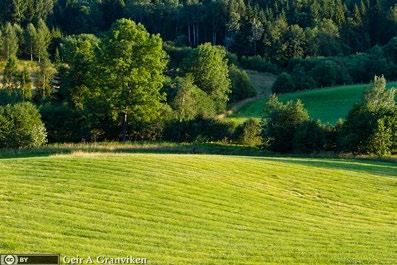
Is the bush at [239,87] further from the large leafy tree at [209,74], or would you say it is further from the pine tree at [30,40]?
the pine tree at [30,40]

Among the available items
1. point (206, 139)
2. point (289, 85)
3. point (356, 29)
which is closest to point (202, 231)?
point (206, 139)

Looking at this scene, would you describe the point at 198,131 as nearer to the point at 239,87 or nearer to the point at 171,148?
the point at 171,148

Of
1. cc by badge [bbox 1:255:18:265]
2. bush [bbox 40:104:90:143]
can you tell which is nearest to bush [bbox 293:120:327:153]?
bush [bbox 40:104:90:143]

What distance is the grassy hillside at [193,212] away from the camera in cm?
1788

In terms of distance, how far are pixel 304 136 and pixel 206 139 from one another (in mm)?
12081

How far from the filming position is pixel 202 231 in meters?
20.6

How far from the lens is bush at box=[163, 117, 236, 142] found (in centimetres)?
6062

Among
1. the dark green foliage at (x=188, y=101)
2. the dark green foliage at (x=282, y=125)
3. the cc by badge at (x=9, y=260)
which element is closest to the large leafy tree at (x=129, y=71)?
the dark green foliage at (x=188, y=101)

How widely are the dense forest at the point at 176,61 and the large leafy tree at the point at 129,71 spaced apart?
0.11m

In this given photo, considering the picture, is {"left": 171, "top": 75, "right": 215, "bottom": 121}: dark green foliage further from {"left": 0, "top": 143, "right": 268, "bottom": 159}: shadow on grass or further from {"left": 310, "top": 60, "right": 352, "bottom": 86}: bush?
{"left": 310, "top": 60, "right": 352, "bottom": 86}: bush

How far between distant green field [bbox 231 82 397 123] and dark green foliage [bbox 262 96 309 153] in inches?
1012

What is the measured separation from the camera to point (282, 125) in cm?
5522

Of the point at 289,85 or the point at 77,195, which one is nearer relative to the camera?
the point at 77,195

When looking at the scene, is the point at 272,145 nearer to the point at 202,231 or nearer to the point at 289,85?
the point at 202,231
